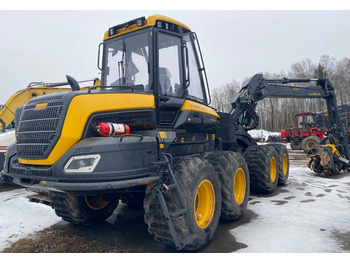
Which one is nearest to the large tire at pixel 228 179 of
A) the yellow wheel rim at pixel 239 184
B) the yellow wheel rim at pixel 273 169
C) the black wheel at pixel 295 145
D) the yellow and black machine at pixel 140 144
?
the yellow and black machine at pixel 140 144

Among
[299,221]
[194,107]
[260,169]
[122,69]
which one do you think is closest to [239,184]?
[299,221]

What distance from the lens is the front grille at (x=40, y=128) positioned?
11.1 ft

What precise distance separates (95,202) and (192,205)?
2.13 metres

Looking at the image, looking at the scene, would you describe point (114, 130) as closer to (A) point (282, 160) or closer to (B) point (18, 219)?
(B) point (18, 219)

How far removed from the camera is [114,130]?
3.39 meters

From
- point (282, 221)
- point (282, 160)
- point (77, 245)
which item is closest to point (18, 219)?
point (77, 245)

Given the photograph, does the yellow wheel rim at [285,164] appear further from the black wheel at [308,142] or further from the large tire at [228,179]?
the black wheel at [308,142]

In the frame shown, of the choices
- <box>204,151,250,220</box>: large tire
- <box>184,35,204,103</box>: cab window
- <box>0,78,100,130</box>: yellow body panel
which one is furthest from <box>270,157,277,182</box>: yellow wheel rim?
<box>0,78,100,130</box>: yellow body panel

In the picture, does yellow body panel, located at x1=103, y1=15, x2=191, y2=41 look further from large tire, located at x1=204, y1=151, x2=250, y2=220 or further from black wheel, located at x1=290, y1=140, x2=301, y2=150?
black wheel, located at x1=290, y1=140, x2=301, y2=150

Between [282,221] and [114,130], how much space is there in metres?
3.23

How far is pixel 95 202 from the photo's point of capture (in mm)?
5039

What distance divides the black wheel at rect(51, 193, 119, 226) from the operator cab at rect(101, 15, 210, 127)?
175 cm

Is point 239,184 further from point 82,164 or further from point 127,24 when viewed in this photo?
point 127,24

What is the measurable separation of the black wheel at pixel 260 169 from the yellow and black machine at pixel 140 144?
4.96ft
